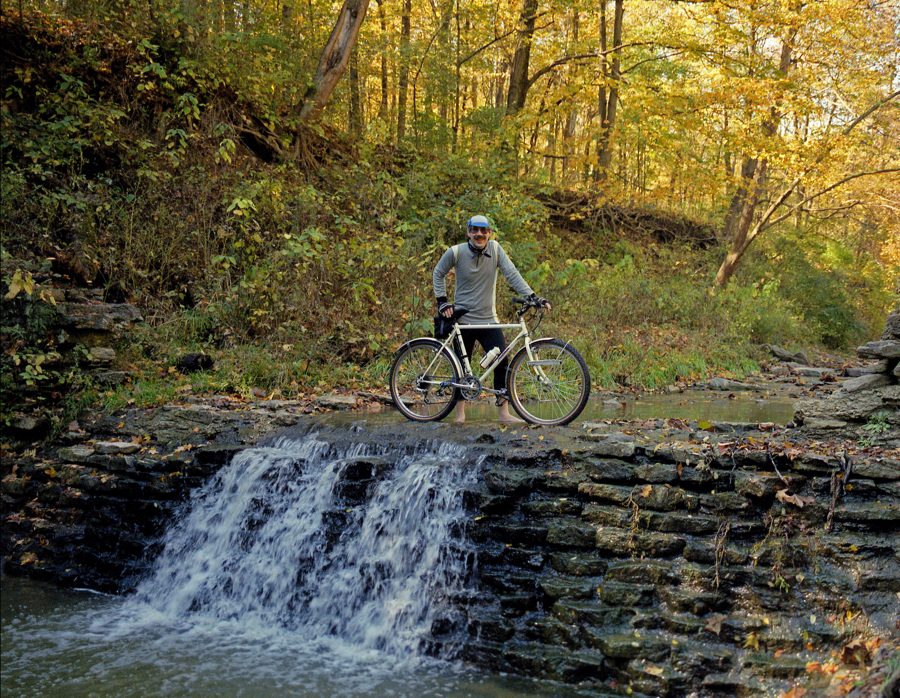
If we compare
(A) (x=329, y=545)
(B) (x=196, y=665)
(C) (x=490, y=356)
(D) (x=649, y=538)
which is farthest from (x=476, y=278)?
(B) (x=196, y=665)

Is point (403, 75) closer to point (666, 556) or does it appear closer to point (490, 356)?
point (490, 356)

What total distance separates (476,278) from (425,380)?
1.23 meters

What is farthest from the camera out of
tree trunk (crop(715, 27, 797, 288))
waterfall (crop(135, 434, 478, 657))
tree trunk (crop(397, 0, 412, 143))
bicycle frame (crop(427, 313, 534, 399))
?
tree trunk (crop(397, 0, 412, 143))

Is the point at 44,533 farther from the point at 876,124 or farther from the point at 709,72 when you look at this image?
the point at 876,124

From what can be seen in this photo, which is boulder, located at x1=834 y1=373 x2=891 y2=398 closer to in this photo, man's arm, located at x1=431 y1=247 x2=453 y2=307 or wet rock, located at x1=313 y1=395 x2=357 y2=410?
man's arm, located at x1=431 y1=247 x2=453 y2=307

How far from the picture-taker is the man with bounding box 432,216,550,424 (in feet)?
22.4

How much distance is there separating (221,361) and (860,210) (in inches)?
745

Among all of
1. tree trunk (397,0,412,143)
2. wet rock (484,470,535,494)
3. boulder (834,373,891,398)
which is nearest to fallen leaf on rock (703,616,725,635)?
wet rock (484,470,535,494)

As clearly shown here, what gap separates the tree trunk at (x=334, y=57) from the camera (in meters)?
13.5

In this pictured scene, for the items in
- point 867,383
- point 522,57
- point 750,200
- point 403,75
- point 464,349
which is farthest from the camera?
point 522,57

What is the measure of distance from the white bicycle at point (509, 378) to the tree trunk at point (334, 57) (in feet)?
27.6

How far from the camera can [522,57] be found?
Result: 17.2m

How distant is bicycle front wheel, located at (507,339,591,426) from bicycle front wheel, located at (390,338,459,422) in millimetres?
694

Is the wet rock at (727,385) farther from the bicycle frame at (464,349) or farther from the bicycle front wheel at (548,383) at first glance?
the bicycle frame at (464,349)
